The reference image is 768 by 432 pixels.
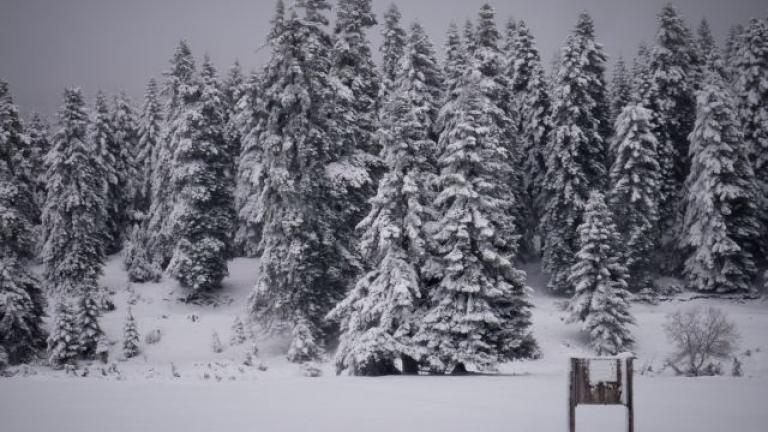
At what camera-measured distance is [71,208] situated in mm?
34875

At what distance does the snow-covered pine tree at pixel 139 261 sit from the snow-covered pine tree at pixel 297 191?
15.5 m

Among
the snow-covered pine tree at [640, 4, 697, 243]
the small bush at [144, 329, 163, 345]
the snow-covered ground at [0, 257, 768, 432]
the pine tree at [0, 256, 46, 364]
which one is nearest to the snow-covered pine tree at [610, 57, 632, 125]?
the snow-covered pine tree at [640, 4, 697, 243]

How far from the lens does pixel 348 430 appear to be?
848 cm

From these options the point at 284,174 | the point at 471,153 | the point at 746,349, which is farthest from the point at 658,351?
the point at 284,174

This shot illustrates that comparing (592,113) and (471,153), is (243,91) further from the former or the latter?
(471,153)

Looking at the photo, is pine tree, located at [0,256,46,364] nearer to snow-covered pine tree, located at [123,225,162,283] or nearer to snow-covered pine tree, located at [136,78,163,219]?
snow-covered pine tree, located at [123,225,162,283]

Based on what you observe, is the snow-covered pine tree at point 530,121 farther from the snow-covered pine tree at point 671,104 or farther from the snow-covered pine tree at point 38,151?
the snow-covered pine tree at point 38,151

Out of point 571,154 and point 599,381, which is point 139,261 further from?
point 599,381

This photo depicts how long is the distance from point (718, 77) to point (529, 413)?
32.5m

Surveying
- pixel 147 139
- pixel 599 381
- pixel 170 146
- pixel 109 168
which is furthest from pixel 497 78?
pixel 109 168

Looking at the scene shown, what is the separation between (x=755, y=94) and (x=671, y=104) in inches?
195

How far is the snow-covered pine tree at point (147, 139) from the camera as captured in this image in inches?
1753

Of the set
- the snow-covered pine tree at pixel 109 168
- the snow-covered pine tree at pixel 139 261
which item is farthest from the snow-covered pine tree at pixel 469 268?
the snow-covered pine tree at pixel 109 168

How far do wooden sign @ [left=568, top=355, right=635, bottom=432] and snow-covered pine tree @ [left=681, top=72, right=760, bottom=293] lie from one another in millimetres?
29623
